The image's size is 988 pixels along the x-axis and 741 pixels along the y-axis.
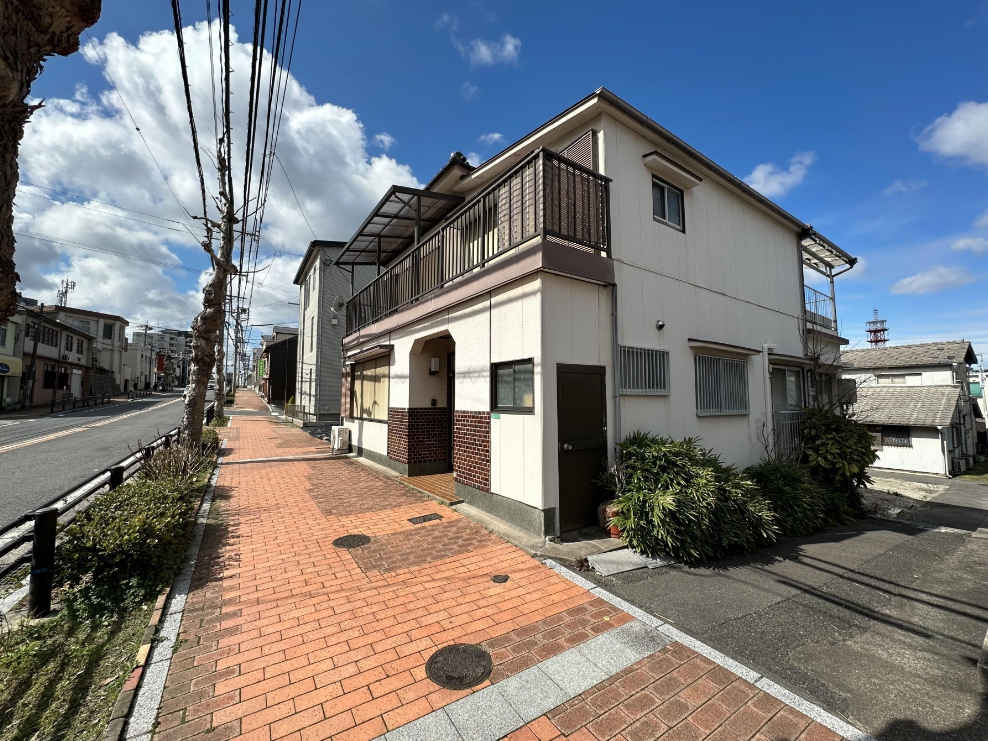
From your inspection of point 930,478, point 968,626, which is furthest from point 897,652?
point 930,478

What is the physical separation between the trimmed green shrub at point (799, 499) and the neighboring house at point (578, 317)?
84 centimetres

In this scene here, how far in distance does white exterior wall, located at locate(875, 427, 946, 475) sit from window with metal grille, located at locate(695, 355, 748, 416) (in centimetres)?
2136

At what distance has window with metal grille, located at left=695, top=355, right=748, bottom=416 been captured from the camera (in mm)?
7500

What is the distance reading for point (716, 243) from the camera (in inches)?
336

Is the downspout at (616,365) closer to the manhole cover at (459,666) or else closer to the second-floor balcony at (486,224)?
the second-floor balcony at (486,224)

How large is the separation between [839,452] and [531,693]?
28.3 ft

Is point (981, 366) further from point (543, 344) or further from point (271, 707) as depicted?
point (271, 707)

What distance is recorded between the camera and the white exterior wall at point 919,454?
74.1ft

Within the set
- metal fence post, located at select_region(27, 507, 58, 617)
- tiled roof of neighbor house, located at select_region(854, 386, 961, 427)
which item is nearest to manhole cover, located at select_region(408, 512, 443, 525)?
metal fence post, located at select_region(27, 507, 58, 617)

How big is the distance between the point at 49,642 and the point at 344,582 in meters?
2.11

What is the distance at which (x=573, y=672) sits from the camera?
2.80 meters

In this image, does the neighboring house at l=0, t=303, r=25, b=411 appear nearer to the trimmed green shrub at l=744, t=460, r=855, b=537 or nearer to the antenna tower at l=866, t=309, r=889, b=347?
the trimmed green shrub at l=744, t=460, r=855, b=537

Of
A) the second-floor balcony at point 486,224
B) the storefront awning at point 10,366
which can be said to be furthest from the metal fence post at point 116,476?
the storefront awning at point 10,366

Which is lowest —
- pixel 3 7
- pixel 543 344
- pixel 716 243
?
pixel 543 344
